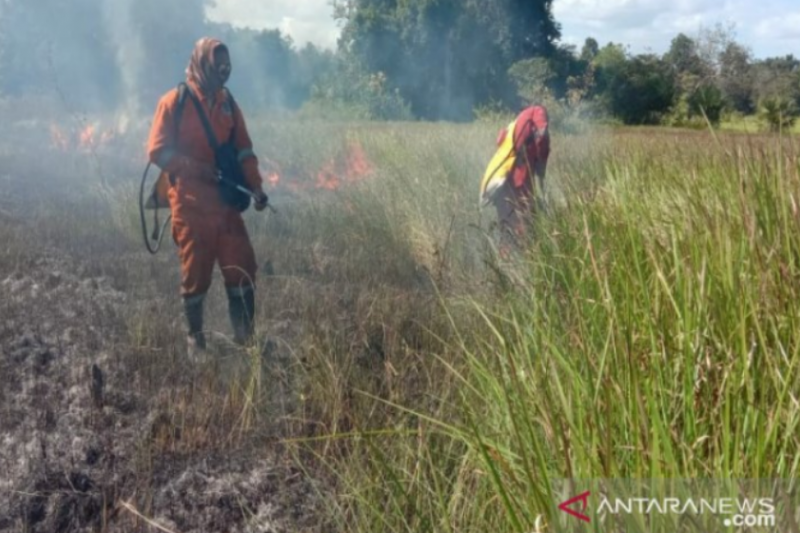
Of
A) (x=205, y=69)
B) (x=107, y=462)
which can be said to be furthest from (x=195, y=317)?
(x=107, y=462)

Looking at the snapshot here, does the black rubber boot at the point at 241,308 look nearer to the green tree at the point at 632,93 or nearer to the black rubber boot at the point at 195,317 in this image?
the black rubber boot at the point at 195,317

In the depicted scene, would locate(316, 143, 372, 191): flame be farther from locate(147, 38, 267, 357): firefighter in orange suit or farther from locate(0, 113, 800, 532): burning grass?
locate(147, 38, 267, 357): firefighter in orange suit

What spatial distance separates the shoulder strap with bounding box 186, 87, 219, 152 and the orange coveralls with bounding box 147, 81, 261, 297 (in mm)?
23

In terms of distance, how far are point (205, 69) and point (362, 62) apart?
37533 mm

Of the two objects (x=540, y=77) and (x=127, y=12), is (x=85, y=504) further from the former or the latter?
(x=127, y=12)

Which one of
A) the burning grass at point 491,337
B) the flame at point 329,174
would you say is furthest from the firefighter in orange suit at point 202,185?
the flame at point 329,174

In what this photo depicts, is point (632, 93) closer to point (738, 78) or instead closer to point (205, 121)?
point (738, 78)

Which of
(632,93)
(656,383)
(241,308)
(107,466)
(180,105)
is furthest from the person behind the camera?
(632,93)

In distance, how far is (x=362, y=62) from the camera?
43.7 metres

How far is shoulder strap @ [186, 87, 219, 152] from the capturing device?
22.2ft

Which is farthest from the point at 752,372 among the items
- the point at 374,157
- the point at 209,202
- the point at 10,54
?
the point at 10,54

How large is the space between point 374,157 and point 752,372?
1274cm

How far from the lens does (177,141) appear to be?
6793 mm

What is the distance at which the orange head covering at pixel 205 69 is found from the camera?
22.2ft
